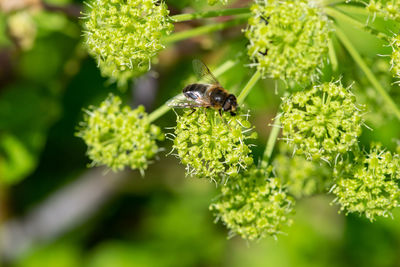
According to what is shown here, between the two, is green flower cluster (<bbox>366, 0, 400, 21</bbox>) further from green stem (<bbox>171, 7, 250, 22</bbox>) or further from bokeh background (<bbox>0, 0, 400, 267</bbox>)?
bokeh background (<bbox>0, 0, 400, 267</bbox>)

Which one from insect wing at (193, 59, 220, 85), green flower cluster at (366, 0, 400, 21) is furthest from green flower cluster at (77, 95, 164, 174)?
green flower cluster at (366, 0, 400, 21)

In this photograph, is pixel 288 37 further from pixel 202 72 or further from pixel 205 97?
pixel 202 72

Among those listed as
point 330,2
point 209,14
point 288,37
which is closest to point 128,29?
point 209,14

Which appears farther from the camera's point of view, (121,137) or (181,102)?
(181,102)

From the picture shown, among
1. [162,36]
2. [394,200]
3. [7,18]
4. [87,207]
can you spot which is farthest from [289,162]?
[7,18]

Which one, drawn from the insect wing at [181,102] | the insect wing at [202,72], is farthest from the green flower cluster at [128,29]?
the insect wing at [202,72]

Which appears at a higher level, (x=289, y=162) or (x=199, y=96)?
(x=199, y=96)

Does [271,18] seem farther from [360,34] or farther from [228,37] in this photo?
[360,34]
